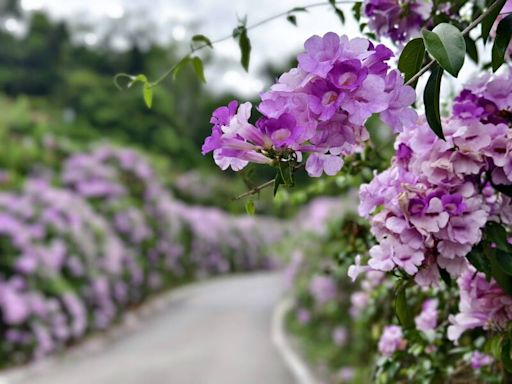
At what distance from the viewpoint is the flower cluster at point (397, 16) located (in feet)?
4.42

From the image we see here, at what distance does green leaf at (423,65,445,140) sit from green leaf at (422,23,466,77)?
63mm

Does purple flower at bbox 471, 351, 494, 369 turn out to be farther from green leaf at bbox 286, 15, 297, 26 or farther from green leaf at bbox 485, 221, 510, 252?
green leaf at bbox 286, 15, 297, 26

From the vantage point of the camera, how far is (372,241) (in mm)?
1619

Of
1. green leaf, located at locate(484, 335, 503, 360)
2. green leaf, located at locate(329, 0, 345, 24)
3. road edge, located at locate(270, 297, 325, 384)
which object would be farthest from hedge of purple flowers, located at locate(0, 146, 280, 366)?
green leaf, located at locate(484, 335, 503, 360)

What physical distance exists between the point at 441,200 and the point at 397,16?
1.84ft

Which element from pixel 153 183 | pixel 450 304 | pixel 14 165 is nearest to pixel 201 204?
pixel 153 183

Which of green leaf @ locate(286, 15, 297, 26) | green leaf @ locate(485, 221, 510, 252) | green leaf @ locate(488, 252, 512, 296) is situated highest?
green leaf @ locate(286, 15, 297, 26)

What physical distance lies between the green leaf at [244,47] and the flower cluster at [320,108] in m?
0.63

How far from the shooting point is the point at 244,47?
1520 millimetres

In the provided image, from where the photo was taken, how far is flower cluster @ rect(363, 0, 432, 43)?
135 centimetres

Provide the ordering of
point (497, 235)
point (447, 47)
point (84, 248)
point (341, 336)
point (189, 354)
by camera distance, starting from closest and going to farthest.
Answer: point (447, 47) → point (497, 235) → point (341, 336) → point (189, 354) → point (84, 248)

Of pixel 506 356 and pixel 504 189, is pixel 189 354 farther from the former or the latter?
pixel 504 189

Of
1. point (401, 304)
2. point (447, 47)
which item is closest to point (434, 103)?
point (447, 47)

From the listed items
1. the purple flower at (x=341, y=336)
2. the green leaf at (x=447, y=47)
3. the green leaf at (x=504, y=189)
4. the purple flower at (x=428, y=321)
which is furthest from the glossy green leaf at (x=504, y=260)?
the purple flower at (x=341, y=336)
